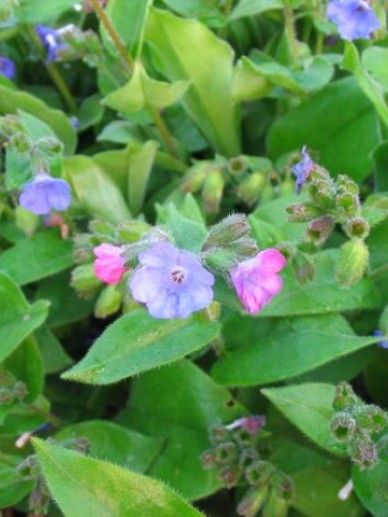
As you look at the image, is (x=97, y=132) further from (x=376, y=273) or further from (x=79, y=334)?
(x=376, y=273)

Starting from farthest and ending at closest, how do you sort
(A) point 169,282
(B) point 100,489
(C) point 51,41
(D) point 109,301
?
(C) point 51,41, (D) point 109,301, (A) point 169,282, (B) point 100,489

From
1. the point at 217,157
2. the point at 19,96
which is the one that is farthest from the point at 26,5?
the point at 217,157

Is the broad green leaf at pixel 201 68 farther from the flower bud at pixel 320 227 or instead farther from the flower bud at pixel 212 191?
the flower bud at pixel 320 227

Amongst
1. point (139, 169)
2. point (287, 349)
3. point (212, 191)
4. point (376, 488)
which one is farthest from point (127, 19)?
point (376, 488)

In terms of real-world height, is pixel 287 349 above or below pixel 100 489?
below

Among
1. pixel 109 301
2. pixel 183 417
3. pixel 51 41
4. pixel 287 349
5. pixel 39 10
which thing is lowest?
pixel 183 417

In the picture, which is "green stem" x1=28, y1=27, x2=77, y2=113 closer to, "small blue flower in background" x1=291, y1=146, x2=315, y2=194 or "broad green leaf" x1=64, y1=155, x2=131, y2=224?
"broad green leaf" x1=64, y1=155, x2=131, y2=224

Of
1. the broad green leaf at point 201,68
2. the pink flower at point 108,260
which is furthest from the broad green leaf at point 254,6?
the pink flower at point 108,260

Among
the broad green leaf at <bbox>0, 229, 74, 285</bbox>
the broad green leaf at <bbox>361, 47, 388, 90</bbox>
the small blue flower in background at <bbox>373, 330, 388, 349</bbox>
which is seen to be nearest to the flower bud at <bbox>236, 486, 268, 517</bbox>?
the small blue flower in background at <bbox>373, 330, 388, 349</bbox>

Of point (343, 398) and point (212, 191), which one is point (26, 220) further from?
point (343, 398)
